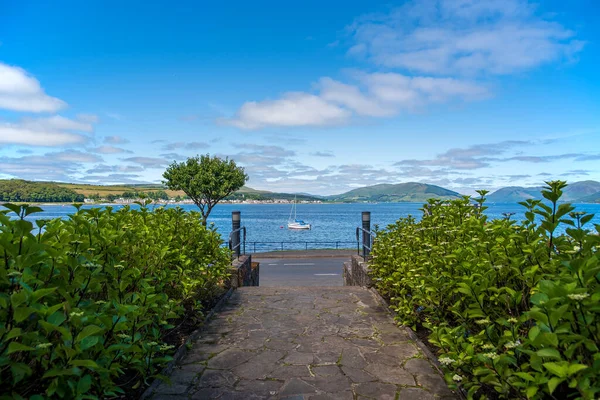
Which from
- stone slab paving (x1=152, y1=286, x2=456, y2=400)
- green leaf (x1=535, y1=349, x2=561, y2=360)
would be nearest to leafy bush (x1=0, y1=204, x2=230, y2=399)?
stone slab paving (x1=152, y1=286, x2=456, y2=400)

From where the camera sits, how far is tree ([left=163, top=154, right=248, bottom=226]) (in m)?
22.7

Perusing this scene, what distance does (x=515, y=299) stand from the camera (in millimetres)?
2562

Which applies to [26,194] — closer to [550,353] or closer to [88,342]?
[88,342]

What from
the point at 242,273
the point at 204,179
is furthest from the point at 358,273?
the point at 204,179

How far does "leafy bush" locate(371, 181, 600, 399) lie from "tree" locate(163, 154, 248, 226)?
18.9m

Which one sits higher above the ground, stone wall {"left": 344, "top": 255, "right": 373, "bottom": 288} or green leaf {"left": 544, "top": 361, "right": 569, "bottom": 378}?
green leaf {"left": 544, "top": 361, "right": 569, "bottom": 378}

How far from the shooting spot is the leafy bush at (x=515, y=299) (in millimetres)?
1751

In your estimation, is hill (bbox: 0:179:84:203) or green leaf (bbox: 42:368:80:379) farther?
hill (bbox: 0:179:84:203)

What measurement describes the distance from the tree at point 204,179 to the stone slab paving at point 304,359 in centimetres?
1759

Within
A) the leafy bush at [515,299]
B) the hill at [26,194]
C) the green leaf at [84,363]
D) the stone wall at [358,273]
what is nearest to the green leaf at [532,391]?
the leafy bush at [515,299]

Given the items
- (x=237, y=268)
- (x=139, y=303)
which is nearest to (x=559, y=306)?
(x=139, y=303)

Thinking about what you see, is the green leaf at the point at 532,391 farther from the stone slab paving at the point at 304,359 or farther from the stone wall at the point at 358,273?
the stone wall at the point at 358,273

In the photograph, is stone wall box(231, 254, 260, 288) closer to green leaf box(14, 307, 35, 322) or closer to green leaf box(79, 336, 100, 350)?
green leaf box(79, 336, 100, 350)

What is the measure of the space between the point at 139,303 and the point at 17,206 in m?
1.11
